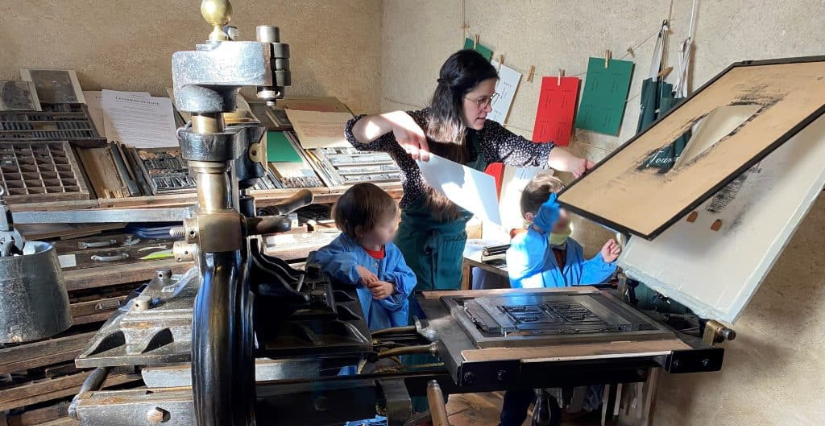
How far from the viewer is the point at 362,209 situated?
1.91 meters

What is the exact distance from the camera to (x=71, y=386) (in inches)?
93.7

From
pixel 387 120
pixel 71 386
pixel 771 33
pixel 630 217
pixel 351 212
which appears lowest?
Answer: pixel 71 386

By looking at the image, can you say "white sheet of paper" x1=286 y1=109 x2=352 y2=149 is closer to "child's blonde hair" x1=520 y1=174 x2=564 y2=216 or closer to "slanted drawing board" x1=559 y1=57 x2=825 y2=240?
"child's blonde hair" x1=520 y1=174 x2=564 y2=216

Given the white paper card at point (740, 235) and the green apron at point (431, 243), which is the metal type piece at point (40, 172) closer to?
the green apron at point (431, 243)

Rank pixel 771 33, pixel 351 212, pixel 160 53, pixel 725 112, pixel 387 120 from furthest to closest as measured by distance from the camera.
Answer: pixel 160 53, pixel 351 212, pixel 387 120, pixel 771 33, pixel 725 112

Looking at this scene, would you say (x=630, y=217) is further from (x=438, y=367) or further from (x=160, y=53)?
(x=160, y=53)

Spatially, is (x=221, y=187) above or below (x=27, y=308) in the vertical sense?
above

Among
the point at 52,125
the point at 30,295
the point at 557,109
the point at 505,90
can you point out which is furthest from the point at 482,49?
the point at 30,295

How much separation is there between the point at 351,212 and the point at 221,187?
101 centimetres

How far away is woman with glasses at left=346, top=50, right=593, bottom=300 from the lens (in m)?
1.86

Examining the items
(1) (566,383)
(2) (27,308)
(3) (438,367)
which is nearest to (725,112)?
(1) (566,383)

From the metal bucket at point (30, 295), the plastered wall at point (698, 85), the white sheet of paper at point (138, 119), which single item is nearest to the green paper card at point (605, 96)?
the plastered wall at point (698, 85)

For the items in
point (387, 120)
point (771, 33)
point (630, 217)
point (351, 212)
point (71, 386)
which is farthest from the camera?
point (71, 386)

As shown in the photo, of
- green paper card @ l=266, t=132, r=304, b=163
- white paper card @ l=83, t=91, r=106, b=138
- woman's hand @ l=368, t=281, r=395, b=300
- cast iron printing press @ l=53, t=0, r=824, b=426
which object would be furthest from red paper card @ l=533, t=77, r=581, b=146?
white paper card @ l=83, t=91, r=106, b=138
